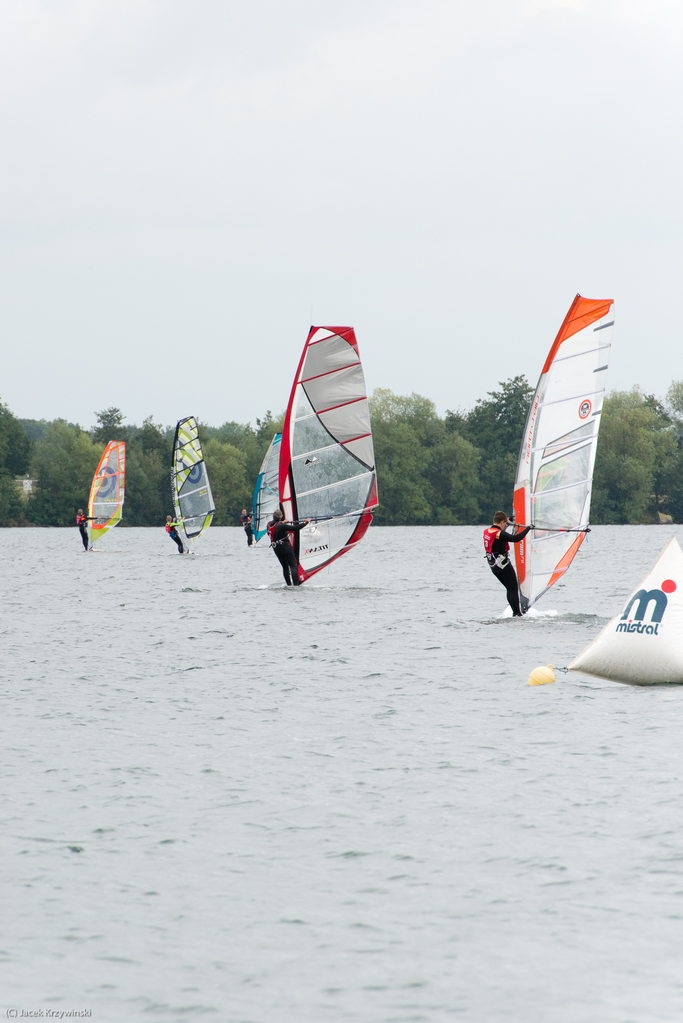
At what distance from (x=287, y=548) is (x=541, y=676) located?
12.2 m

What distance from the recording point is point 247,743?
9.07 meters

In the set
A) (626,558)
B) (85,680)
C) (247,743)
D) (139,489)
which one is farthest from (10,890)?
(139,489)

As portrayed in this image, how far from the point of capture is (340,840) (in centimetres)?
648

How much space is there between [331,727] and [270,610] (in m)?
11.1

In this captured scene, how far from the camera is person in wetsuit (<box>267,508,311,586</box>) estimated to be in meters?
22.5

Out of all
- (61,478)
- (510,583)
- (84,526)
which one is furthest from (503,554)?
(61,478)

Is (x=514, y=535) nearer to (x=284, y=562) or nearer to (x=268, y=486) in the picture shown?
(x=284, y=562)

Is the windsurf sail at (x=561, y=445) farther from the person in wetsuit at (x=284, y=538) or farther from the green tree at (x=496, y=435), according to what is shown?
the green tree at (x=496, y=435)

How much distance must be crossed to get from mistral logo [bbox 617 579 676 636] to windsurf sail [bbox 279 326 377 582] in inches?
467

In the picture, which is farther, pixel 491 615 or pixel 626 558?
pixel 626 558

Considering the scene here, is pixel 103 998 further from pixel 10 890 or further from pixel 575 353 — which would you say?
pixel 575 353

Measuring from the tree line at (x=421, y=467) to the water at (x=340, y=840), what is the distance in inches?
3042

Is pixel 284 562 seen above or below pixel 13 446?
below

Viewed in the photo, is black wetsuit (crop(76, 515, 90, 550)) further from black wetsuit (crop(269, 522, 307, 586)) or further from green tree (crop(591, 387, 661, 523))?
green tree (crop(591, 387, 661, 523))
